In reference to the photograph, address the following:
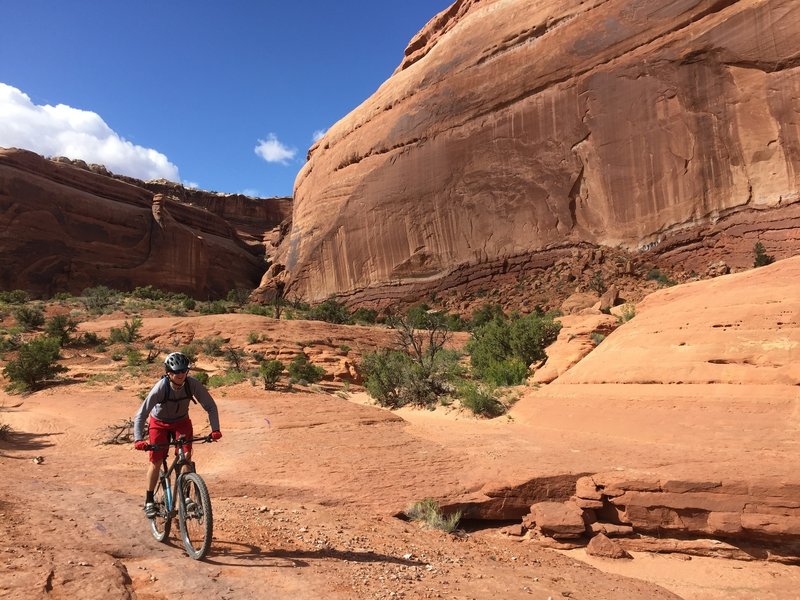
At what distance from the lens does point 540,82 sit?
110 ft

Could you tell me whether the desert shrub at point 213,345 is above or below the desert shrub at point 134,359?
above

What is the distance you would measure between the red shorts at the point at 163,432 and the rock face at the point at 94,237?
49.0 m

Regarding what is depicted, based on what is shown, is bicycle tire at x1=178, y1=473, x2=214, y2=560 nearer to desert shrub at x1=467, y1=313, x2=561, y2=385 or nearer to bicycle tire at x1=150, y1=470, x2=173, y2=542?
bicycle tire at x1=150, y1=470, x2=173, y2=542

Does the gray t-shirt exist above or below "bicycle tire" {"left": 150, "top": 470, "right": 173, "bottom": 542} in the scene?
above

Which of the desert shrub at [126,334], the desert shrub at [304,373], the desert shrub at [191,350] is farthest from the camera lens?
the desert shrub at [126,334]

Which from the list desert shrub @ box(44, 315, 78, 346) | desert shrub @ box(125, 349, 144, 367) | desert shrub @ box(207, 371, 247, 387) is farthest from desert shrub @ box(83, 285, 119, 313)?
desert shrub @ box(207, 371, 247, 387)

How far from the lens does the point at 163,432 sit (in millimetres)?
4109

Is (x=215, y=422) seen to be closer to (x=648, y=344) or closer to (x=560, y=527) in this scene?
(x=560, y=527)

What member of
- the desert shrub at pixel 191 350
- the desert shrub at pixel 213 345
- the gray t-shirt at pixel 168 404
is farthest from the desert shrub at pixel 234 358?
the gray t-shirt at pixel 168 404

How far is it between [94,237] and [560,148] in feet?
139

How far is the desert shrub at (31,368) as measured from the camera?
15.1 m

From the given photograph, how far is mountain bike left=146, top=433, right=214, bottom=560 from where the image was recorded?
3.61m

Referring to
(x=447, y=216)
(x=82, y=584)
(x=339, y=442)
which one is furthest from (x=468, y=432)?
(x=447, y=216)

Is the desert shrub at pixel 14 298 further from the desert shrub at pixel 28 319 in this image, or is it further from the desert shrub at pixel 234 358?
the desert shrub at pixel 234 358
